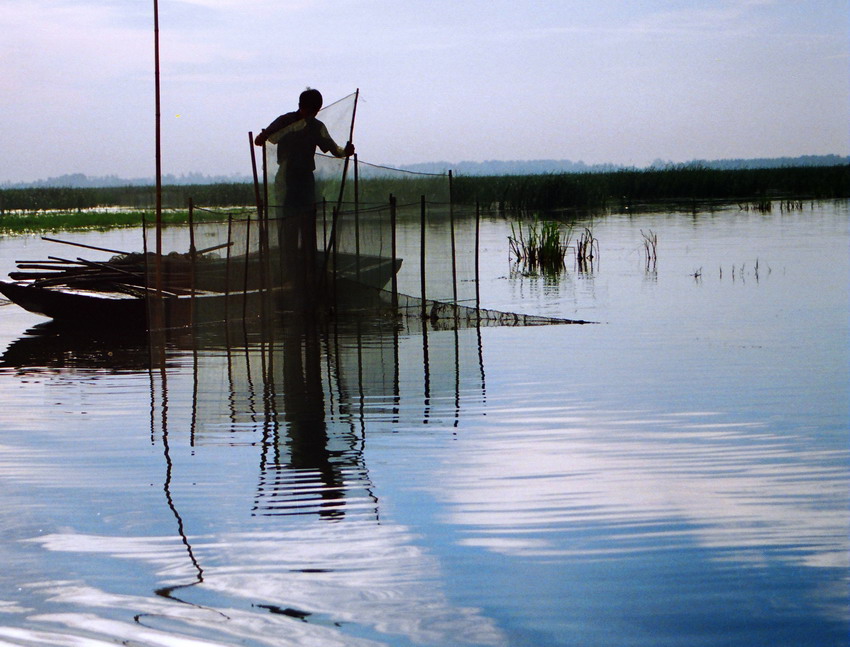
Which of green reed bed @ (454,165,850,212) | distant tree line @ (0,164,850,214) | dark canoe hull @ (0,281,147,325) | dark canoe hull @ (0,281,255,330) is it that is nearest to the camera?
dark canoe hull @ (0,281,255,330)

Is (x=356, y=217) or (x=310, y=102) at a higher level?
(x=310, y=102)

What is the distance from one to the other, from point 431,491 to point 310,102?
4975 mm

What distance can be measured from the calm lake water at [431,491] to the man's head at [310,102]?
5.66 feet

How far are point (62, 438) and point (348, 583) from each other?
2.54m

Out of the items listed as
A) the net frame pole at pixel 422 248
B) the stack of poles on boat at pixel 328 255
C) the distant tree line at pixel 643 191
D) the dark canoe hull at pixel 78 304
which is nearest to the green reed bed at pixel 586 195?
the distant tree line at pixel 643 191

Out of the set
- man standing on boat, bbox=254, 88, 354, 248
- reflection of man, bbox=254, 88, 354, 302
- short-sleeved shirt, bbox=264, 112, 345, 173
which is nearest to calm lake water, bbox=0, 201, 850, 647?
reflection of man, bbox=254, 88, 354, 302

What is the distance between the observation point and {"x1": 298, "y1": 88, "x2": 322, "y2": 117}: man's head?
844 cm

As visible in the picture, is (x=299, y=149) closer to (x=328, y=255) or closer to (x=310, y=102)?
(x=310, y=102)

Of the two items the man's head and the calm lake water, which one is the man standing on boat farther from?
the calm lake water

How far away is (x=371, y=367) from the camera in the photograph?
7.38 m

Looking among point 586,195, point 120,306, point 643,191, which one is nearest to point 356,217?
point 120,306

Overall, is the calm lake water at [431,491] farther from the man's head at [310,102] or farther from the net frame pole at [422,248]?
the man's head at [310,102]

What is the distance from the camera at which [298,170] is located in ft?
28.5

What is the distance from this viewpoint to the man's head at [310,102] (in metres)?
8.44
